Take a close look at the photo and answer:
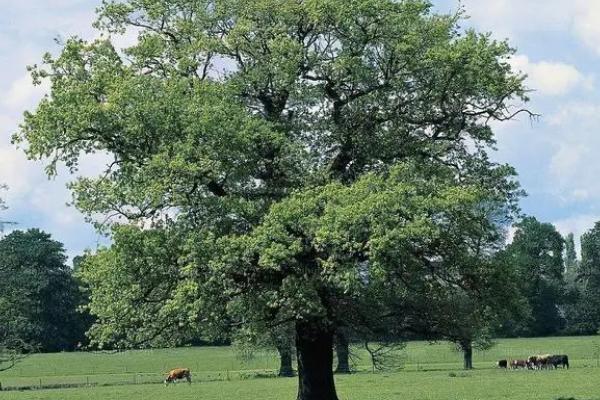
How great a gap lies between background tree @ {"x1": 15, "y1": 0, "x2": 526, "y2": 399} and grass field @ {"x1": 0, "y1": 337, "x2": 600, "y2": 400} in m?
7.94

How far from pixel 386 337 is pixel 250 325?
4.73 meters

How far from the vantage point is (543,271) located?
13950 centimetres

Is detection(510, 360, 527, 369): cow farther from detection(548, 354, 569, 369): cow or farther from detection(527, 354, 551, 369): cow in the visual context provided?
detection(548, 354, 569, 369): cow

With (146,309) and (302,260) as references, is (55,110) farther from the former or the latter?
(302,260)

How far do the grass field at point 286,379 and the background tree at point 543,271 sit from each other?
13.2 metres

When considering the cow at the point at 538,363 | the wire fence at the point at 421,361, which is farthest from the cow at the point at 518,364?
the wire fence at the point at 421,361

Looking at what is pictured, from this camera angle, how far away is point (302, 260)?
24.7m

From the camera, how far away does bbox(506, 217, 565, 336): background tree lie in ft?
437

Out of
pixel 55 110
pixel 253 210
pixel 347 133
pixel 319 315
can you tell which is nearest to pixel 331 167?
pixel 347 133

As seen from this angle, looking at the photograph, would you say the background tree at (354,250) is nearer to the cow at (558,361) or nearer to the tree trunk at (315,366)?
the tree trunk at (315,366)

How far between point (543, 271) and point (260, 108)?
118m

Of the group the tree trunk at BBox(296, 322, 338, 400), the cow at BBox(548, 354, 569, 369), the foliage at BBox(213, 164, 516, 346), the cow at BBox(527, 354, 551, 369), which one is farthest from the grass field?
the foliage at BBox(213, 164, 516, 346)

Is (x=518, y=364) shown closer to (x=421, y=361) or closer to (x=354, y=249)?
(x=421, y=361)

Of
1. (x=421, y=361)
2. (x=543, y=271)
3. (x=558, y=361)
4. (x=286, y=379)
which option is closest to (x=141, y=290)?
(x=286, y=379)
